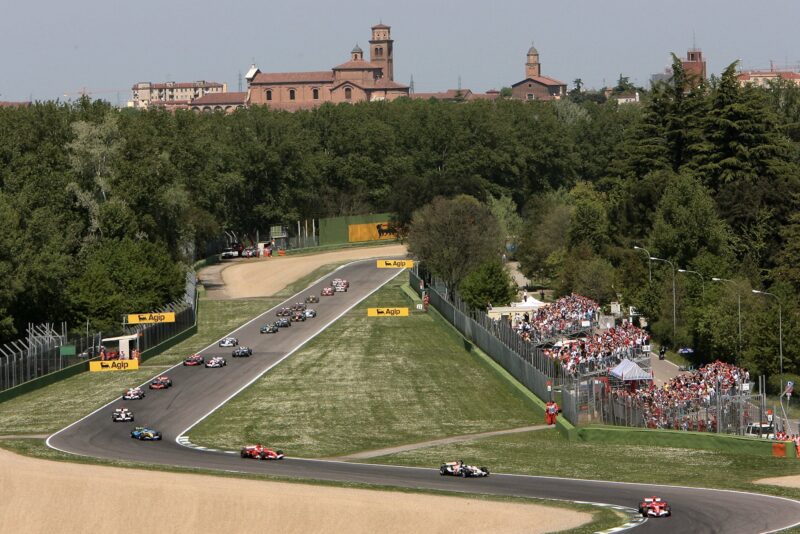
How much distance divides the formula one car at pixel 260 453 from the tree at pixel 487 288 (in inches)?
1990

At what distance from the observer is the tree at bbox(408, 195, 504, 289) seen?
125 m

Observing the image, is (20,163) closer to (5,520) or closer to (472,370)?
(472,370)

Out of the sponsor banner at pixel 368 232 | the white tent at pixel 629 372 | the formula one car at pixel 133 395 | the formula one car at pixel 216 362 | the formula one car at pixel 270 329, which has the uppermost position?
the sponsor banner at pixel 368 232

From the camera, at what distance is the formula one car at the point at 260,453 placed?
208 ft

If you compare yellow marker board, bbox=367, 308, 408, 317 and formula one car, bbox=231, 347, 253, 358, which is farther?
yellow marker board, bbox=367, 308, 408, 317

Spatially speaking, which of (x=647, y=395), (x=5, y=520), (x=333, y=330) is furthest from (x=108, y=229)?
(x=5, y=520)

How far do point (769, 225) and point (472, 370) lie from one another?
36.0m

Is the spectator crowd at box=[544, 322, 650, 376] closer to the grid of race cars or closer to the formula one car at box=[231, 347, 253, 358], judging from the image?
the grid of race cars

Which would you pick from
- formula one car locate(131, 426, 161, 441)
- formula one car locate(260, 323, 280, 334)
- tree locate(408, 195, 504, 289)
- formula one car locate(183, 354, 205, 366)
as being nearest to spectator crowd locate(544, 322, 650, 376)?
formula one car locate(131, 426, 161, 441)

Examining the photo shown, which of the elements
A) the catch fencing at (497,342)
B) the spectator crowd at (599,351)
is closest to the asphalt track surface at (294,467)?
the catch fencing at (497,342)

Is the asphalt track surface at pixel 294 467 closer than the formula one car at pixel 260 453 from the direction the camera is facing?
Yes

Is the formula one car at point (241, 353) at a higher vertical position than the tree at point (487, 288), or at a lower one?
lower

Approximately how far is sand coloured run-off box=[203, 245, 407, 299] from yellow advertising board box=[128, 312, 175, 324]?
94.8ft

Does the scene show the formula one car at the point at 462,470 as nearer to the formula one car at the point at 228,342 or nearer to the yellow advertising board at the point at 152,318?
the yellow advertising board at the point at 152,318
